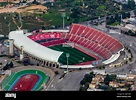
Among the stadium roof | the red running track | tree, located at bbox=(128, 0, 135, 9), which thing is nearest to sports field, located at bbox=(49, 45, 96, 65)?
the stadium roof

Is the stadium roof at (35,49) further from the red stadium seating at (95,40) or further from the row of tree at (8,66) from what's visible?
the red stadium seating at (95,40)

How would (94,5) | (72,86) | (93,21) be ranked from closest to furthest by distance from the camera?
(72,86), (93,21), (94,5)

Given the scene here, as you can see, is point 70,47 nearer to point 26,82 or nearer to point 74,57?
point 74,57

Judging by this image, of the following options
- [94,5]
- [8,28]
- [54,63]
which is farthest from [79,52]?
[94,5]

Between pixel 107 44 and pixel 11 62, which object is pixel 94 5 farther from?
pixel 11 62

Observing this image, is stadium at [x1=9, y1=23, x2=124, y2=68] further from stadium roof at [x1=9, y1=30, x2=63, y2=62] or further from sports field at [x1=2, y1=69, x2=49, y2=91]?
sports field at [x1=2, y1=69, x2=49, y2=91]

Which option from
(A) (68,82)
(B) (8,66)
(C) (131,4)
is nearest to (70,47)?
(B) (8,66)

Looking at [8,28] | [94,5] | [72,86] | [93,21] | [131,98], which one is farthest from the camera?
[94,5]
